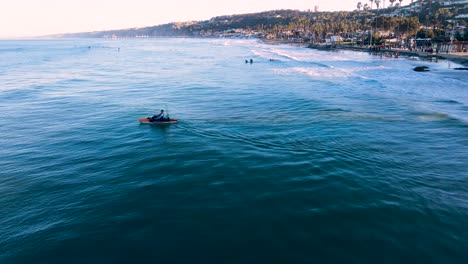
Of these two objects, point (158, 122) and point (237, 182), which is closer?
point (237, 182)

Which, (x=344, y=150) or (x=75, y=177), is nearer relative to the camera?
(x=75, y=177)

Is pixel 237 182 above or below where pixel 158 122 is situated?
below

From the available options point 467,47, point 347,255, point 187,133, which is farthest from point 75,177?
point 467,47

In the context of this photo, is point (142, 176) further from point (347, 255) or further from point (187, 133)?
point (347, 255)

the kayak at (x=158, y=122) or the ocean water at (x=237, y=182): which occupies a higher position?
the kayak at (x=158, y=122)

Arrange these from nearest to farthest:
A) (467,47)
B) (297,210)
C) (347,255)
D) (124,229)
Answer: (347,255)
(124,229)
(297,210)
(467,47)

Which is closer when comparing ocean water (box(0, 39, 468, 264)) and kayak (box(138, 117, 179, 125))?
ocean water (box(0, 39, 468, 264))

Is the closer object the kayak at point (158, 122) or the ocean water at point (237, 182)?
the ocean water at point (237, 182)

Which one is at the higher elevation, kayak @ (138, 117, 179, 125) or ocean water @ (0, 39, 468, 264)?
kayak @ (138, 117, 179, 125)
